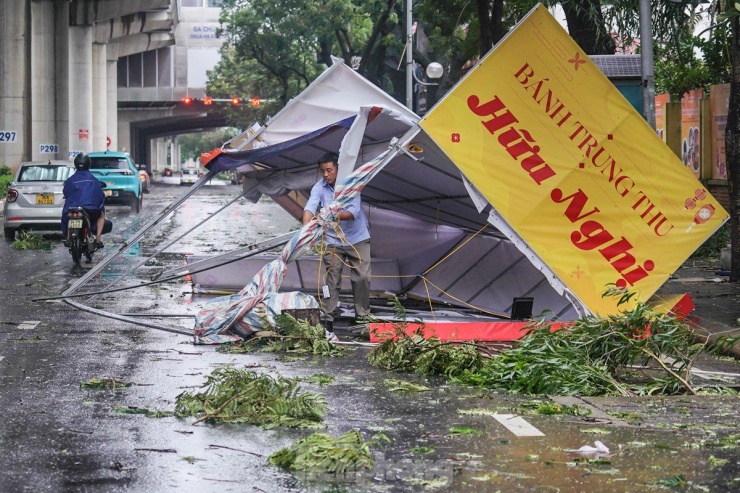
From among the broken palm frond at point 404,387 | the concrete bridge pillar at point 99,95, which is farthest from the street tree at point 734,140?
the concrete bridge pillar at point 99,95

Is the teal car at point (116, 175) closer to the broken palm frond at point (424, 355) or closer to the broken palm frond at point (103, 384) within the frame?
the broken palm frond at point (424, 355)

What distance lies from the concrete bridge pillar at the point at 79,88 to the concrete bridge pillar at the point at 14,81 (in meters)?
4.57

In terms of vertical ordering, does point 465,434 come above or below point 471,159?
below

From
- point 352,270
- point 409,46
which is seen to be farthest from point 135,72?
point 352,270

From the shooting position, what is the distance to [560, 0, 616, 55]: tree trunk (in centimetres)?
2097

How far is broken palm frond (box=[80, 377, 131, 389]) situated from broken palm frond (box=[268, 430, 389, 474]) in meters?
2.78

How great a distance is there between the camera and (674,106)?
1043 inches

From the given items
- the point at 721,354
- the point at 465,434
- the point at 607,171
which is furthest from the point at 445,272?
the point at 465,434

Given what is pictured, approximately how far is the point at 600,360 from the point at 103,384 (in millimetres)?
3810

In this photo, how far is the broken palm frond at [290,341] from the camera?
1100 centimetres

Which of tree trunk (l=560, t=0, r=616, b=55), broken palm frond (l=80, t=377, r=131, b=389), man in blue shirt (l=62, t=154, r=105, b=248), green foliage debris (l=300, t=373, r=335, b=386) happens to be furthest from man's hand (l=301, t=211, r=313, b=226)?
tree trunk (l=560, t=0, r=616, b=55)

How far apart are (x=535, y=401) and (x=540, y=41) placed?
16.5 ft

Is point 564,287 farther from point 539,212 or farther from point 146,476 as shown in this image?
point 146,476

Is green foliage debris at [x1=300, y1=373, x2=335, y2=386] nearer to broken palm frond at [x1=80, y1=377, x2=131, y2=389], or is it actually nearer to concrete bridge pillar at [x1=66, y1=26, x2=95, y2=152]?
broken palm frond at [x1=80, y1=377, x2=131, y2=389]
